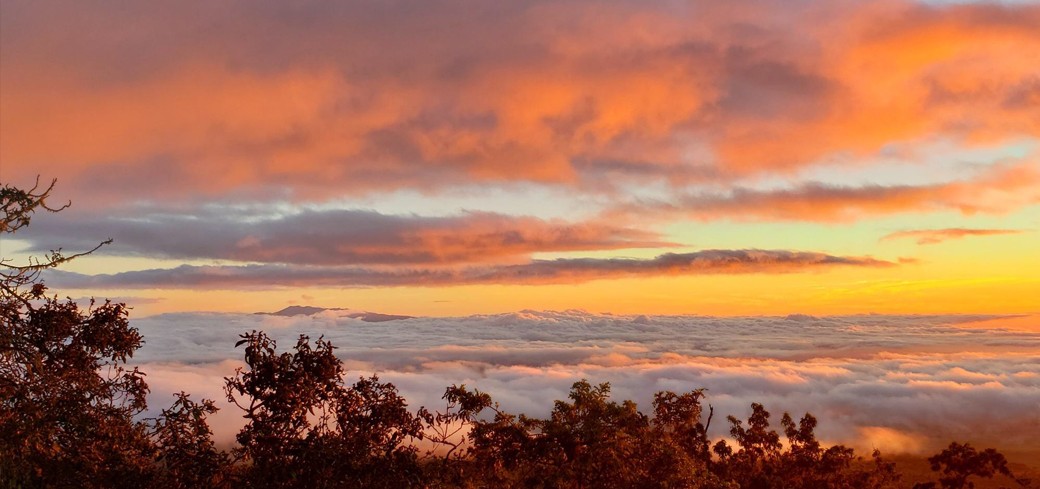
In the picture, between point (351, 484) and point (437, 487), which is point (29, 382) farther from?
→ point (437, 487)

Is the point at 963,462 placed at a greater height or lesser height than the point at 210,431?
lesser

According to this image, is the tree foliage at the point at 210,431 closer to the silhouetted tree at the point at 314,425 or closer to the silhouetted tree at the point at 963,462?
the silhouetted tree at the point at 314,425

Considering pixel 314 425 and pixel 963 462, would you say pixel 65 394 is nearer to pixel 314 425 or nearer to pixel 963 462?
pixel 314 425

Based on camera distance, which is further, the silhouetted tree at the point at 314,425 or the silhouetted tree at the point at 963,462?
the silhouetted tree at the point at 963,462

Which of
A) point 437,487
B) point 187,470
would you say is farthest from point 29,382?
point 437,487

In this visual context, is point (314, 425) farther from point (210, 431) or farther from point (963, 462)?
point (963, 462)

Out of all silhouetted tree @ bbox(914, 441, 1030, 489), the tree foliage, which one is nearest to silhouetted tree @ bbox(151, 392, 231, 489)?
the tree foliage

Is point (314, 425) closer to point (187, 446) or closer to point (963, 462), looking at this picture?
point (187, 446)

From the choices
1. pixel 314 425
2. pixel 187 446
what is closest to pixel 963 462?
pixel 314 425

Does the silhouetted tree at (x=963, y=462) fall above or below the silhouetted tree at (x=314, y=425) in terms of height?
below

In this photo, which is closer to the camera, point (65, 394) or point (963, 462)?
point (65, 394)

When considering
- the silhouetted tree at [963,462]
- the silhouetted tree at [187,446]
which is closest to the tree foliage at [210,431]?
the silhouetted tree at [187,446]

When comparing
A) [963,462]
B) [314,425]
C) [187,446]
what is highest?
[314,425]

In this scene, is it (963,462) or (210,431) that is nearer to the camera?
(210,431)
